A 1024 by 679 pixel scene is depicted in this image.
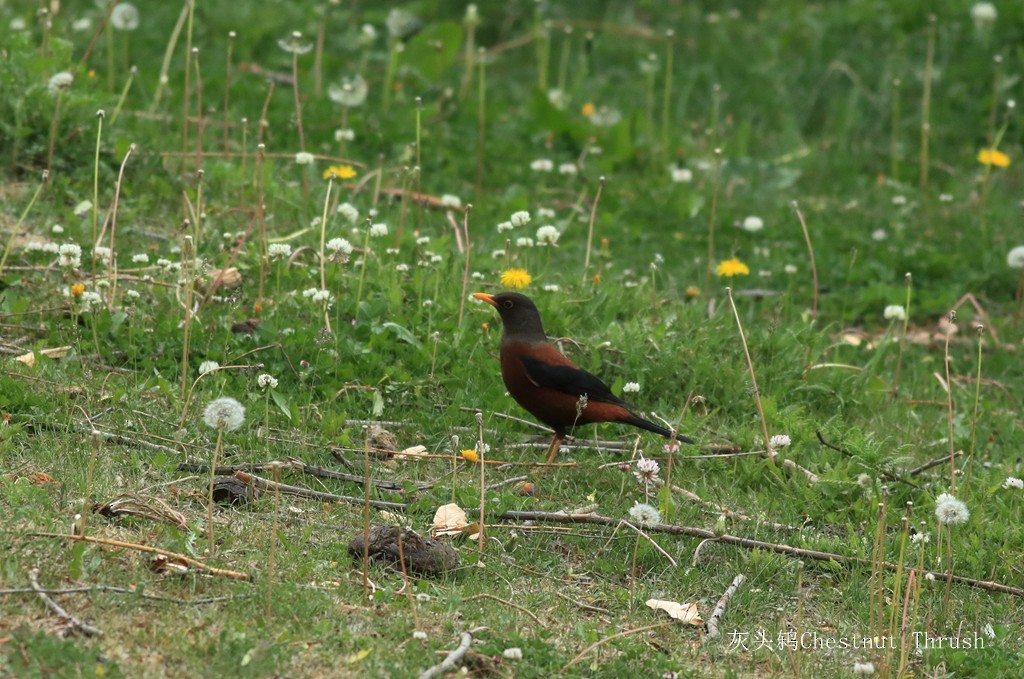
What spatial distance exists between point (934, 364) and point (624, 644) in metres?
3.54

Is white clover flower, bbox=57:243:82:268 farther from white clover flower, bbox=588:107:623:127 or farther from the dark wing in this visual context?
white clover flower, bbox=588:107:623:127

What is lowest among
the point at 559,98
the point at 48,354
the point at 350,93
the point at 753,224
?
the point at 753,224

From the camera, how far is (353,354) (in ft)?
17.7

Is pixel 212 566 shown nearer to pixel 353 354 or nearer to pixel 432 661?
pixel 432 661

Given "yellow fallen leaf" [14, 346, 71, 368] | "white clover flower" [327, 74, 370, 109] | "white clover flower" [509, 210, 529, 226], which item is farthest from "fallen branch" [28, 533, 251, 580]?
"white clover flower" [327, 74, 370, 109]

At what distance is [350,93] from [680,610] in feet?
14.7

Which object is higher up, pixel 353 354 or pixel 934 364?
pixel 353 354

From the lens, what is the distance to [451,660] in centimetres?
350

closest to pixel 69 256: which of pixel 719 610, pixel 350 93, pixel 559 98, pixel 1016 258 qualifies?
pixel 350 93

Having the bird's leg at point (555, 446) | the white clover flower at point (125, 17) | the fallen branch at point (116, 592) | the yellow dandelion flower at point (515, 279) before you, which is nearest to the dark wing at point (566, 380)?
the bird's leg at point (555, 446)

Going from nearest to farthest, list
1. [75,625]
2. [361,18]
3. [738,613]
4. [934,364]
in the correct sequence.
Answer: [75,625] → [738,613] → [934,364] → [361,18]

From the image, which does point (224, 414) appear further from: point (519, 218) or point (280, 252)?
point (519, 218)

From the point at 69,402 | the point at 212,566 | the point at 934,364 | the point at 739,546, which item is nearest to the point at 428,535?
the point at 212,566

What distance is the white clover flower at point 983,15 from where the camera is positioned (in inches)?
365
